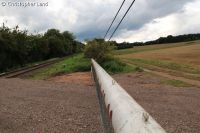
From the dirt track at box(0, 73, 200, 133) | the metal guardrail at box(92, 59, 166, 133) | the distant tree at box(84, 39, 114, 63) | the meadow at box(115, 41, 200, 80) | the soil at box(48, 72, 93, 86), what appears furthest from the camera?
the distant tree at box(84, 39, 114, 63)

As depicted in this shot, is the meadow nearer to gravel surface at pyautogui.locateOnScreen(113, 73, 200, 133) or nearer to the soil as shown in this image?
the soil

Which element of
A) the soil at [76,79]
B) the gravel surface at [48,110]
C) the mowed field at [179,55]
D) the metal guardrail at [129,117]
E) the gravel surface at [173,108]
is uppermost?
the metal guardrail at [129,117]

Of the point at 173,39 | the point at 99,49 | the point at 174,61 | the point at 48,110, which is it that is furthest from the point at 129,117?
the point at 173,39

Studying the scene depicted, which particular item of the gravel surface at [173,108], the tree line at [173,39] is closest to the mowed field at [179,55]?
the gravel surface at [173,108]

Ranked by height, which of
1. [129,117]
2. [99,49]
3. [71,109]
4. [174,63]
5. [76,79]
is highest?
[129,117]

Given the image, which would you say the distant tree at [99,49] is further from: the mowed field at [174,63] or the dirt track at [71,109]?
Result: the dirt track at [71,109]

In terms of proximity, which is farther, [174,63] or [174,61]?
[174,61]

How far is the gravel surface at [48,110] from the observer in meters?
8.72

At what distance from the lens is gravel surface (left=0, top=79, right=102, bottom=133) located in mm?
8719

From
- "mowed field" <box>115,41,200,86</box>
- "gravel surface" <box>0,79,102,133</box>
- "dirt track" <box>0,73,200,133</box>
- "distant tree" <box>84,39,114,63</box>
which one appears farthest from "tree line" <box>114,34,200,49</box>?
"gravel surface" <box>0,79,102,133</box>

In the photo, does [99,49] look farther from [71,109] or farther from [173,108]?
[71,109]

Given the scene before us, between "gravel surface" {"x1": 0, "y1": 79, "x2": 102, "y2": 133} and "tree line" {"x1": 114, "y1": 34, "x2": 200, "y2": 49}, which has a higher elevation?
"gravel surface" {"x1": 0, "y1": 79, "x2": 102, "y2": 133}

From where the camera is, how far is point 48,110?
10820 mm

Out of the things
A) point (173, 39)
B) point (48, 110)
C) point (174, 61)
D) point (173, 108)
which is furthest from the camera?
point (173, 39)
